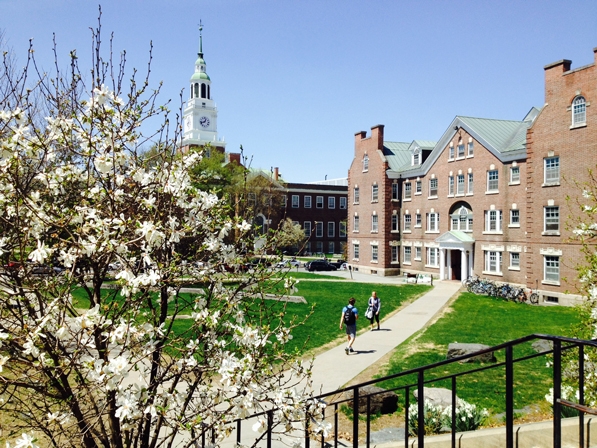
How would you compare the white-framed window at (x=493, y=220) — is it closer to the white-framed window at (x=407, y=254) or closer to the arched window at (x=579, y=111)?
the arched window at (x=579, y=111)

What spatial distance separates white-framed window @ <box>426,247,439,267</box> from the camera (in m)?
44.1

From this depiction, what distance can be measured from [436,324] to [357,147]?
31.0 meters

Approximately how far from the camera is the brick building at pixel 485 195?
30.5 m

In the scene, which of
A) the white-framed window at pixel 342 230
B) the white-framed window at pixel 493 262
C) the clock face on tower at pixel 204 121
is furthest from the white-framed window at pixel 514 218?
the clock face on tower at pixel 204 121

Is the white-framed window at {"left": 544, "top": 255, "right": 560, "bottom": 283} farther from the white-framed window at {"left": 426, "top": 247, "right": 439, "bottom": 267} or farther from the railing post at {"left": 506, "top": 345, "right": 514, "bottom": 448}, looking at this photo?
the railing post at {"left": 506, "top": 345, "right": 514, "bottom": 448}

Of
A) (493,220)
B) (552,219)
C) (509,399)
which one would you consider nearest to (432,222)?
(493,220)

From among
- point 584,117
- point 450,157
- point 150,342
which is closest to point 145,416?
point 150,342

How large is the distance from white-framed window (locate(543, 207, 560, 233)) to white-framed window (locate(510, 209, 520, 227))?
3424mm

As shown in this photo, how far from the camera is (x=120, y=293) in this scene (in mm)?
5434

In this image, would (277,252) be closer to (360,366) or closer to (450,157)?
(360,366)

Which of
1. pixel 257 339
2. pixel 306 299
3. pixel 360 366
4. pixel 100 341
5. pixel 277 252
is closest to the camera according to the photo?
pixel 100 341

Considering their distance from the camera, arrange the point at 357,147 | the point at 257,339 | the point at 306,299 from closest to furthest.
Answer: the point at 257,339
the point at 306,299
the point at 357,147

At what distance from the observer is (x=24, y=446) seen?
13.4 feet

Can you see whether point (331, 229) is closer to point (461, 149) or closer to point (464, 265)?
point (461, 149)
